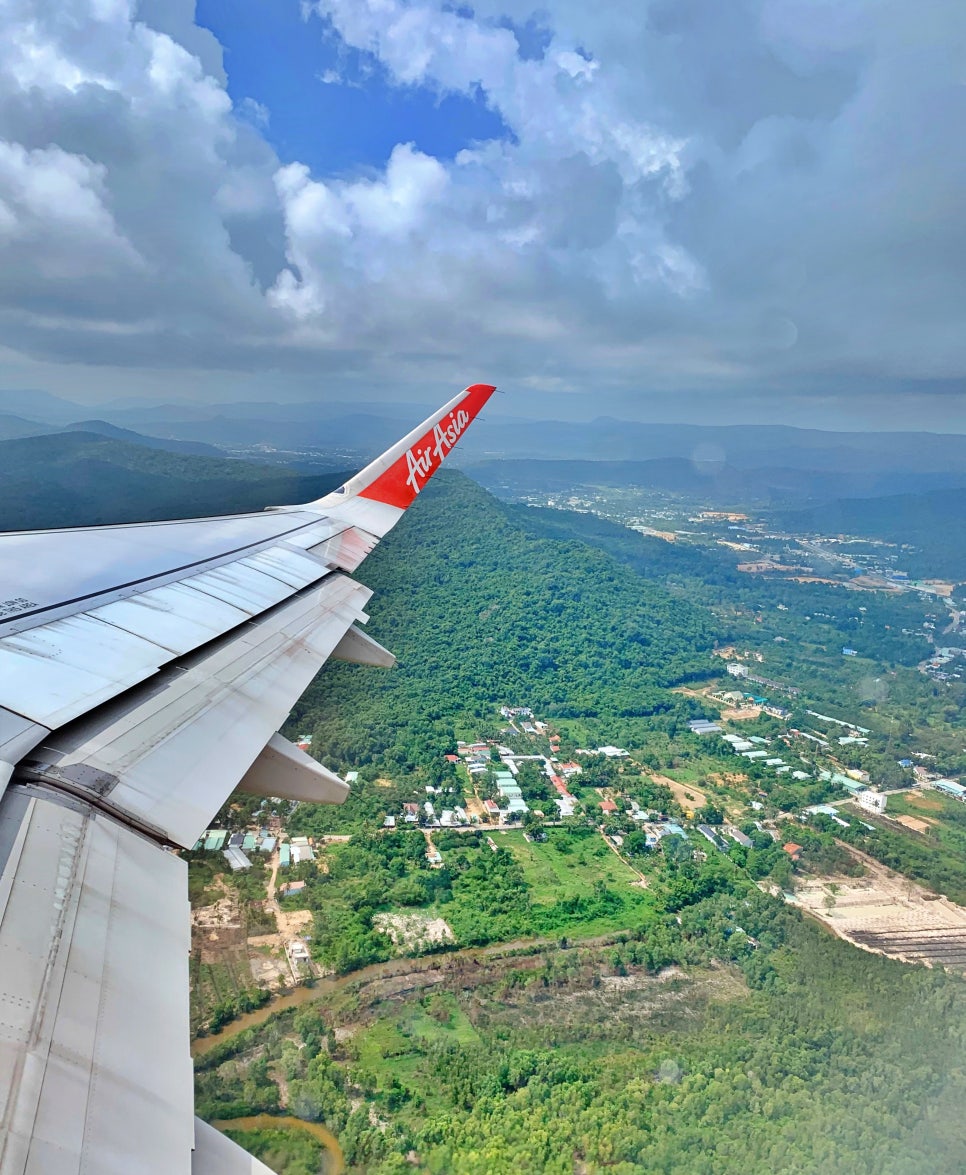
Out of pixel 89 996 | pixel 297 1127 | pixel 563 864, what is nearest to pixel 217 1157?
pixel 89 996

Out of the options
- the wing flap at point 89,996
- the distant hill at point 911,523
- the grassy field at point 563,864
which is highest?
the distant hill at point 911,523

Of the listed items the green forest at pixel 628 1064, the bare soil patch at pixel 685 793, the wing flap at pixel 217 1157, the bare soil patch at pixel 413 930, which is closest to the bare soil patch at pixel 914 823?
the bare soil patch at pixel 685 793

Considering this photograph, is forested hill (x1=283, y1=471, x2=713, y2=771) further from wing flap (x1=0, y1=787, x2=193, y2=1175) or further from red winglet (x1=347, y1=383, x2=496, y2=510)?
wing flap (x1=0, y1=787, x2=193, y2=1175)

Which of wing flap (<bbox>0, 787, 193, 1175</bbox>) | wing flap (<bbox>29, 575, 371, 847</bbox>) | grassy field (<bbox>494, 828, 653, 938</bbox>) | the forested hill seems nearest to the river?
grassy field (<bbox>494, 828, 653, 938</bbox>)

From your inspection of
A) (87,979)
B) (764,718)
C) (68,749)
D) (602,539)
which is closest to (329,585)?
(68,749)

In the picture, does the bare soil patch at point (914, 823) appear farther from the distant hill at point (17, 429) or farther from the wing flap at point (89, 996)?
the distant hill at point (17, 429)

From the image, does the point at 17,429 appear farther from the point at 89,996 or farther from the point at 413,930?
the point at 89,996

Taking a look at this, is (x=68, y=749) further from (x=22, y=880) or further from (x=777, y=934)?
(x=777, y=934)
